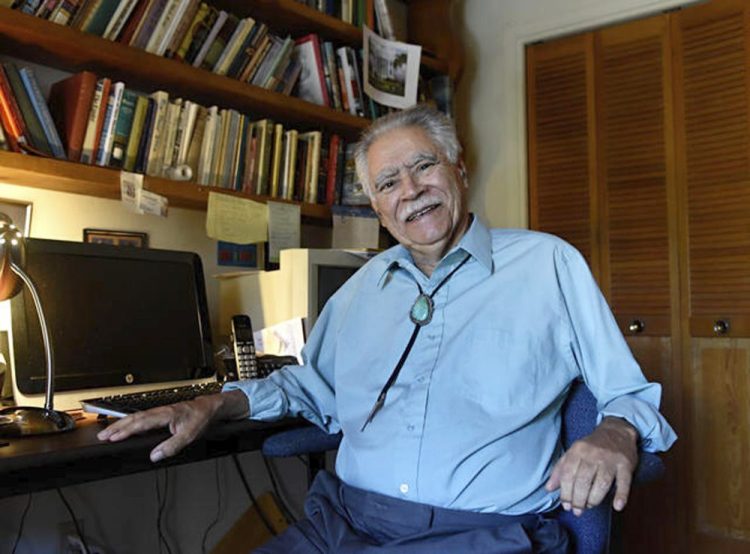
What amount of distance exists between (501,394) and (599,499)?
10.3 inches

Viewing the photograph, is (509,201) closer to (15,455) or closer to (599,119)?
(599,119)

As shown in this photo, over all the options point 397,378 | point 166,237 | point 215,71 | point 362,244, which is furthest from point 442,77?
point 397,378

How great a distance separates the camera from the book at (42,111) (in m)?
1.49

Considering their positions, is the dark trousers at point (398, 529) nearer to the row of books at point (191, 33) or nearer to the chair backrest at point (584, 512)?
the chair backrest at point (584, 512)

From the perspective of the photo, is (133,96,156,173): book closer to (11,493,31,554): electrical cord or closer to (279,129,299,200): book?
(279,129,299,200): book

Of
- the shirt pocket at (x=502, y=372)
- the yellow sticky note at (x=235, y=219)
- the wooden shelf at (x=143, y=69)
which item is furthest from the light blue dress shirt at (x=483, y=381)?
the wooden shelf at (x=143, y=69)

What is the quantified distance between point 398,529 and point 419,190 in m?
0.61

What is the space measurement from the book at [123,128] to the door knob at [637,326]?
1613 millimetres

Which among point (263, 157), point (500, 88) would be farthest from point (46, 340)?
point (500, 88)

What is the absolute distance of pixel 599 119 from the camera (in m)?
2.36

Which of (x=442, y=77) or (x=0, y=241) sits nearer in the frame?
(x=0, y=241)

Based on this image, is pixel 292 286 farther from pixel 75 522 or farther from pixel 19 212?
pixel 75 522

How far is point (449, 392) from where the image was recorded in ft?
3.81

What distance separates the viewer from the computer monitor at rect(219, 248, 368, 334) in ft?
5.80
